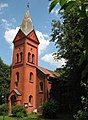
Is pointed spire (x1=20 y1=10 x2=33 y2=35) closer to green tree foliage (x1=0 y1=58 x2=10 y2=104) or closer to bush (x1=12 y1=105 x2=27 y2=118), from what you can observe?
bush (x1=12 y1=105 x2=27 y2=118)

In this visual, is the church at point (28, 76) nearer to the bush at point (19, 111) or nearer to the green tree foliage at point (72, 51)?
the bush at point (19, 111)

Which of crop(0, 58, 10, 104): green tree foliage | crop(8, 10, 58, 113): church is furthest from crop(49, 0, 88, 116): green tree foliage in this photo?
crop(0, 58, 10, 104): green tree foliage

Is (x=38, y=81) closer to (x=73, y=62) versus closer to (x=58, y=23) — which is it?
(x=58, y=23)

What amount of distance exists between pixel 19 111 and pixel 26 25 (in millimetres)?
15897

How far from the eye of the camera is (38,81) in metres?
44.7

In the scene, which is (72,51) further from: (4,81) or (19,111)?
(4,81)

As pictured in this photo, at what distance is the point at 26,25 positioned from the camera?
47.2 meters

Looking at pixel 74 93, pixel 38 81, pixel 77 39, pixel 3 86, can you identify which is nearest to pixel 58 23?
pixel 77 39

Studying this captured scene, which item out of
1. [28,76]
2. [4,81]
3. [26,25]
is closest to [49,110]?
[28,76]

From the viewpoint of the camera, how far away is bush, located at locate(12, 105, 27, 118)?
123 ft

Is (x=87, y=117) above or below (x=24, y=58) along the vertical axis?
below

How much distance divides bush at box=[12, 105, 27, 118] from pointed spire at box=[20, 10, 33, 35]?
42.0 ft

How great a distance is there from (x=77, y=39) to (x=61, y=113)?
17.9 meters

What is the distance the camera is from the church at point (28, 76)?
4238cm
